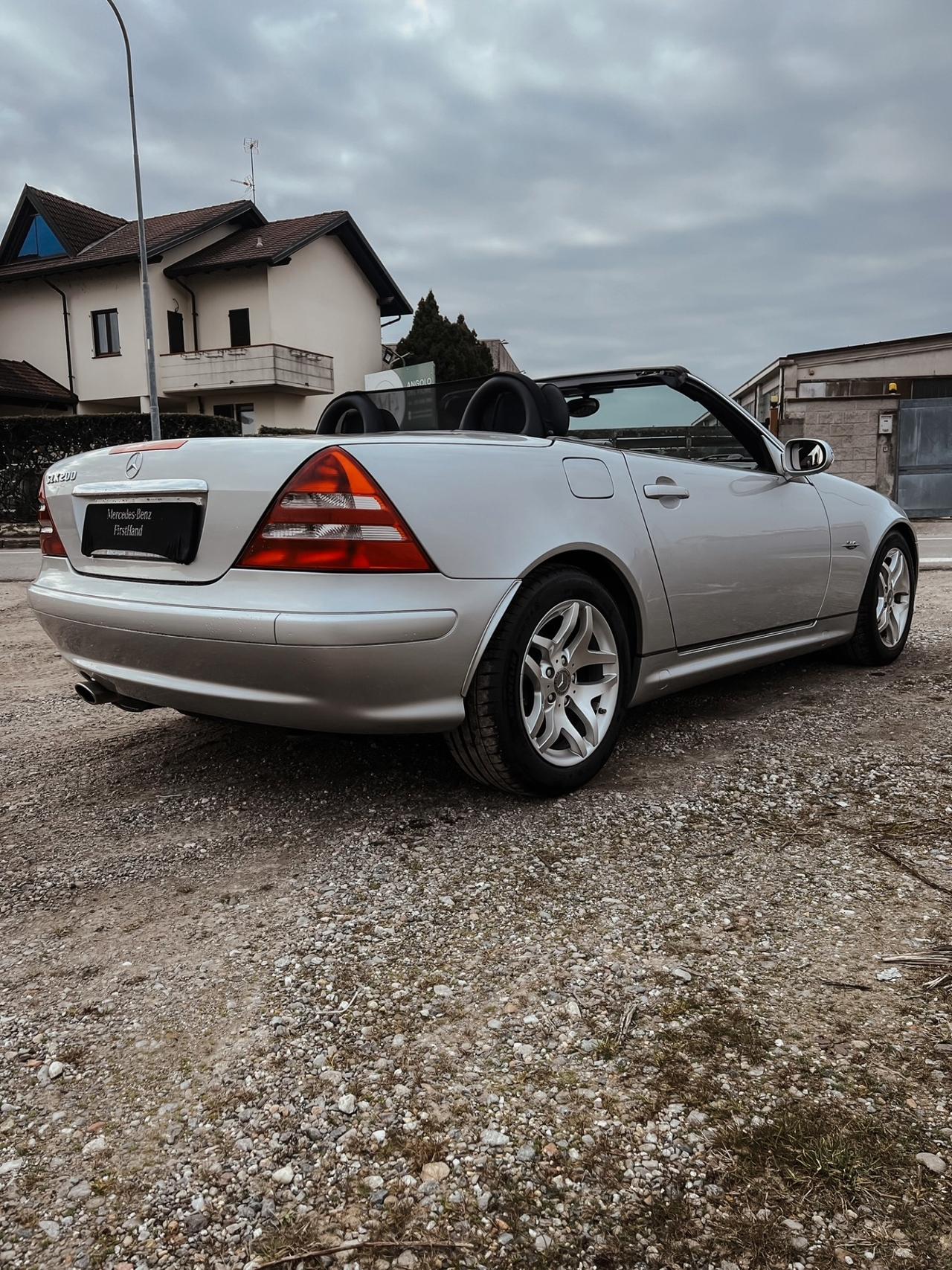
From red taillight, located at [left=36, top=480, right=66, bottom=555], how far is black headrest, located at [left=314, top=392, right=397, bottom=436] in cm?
109

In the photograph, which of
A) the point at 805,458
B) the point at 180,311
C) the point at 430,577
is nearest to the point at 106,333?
the point at 180,311

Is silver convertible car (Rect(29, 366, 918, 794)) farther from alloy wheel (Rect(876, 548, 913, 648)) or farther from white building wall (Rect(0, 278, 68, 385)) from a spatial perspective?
white building wall (Rect(0, 278, 68, 385))

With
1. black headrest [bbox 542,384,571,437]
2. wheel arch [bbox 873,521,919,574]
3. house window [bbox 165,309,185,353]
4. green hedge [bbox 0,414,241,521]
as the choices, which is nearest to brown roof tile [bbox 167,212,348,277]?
house window [bbox 165,309,185,353]

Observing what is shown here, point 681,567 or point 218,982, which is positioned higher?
point 681,567

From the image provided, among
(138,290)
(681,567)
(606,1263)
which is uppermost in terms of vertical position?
(138,290)

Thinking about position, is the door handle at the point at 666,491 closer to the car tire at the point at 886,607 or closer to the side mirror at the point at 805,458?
the side mirror at the point at 805,458

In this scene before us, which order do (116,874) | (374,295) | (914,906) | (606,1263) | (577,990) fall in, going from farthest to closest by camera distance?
(374,295)
(116,874)
(914,906)
(577,990)
(606,1263)

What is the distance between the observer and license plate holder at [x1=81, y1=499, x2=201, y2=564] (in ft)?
8.70

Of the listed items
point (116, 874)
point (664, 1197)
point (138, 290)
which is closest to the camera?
point (664, 1197)

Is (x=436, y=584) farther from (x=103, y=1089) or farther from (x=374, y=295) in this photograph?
(x=374, y=295)

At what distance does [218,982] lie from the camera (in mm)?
1964

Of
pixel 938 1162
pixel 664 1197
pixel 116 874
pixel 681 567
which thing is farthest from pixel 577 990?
pixel 681 567

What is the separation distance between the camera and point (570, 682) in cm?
298

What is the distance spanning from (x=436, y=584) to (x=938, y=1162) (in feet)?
5.38
